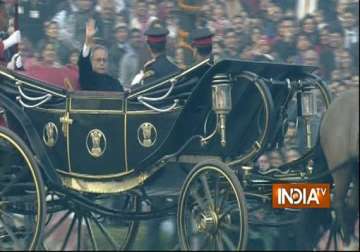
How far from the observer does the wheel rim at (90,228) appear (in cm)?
849

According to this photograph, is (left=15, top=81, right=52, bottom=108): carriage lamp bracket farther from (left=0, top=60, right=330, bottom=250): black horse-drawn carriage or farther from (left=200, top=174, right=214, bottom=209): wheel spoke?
(left=200, top=174, right=214, bottom=209): wheel spoke

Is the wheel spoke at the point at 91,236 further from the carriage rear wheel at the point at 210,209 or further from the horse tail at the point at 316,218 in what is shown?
the horse tail at the point at 316,218

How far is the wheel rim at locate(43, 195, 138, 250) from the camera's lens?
8492 millimetres

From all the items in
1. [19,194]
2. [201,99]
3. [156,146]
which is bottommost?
[19,194]

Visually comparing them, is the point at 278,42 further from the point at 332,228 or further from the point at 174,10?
the point at 332,228

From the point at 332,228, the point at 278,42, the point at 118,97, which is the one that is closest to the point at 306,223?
the point at 332,228

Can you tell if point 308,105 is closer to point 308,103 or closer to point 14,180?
Result: point 308,103

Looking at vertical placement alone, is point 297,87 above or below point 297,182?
above

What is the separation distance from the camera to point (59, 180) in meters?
8.06

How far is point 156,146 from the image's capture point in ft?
26.0

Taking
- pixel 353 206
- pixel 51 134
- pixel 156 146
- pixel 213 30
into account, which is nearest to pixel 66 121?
pixel 51 134

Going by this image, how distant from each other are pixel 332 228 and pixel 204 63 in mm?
1476

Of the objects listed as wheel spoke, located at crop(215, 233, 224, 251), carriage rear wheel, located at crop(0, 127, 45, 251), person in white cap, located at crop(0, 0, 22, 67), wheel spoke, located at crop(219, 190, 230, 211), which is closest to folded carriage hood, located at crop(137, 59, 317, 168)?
wheel spoke, located at crop(219, 190, 230, 211)

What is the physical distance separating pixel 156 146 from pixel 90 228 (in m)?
1.16
